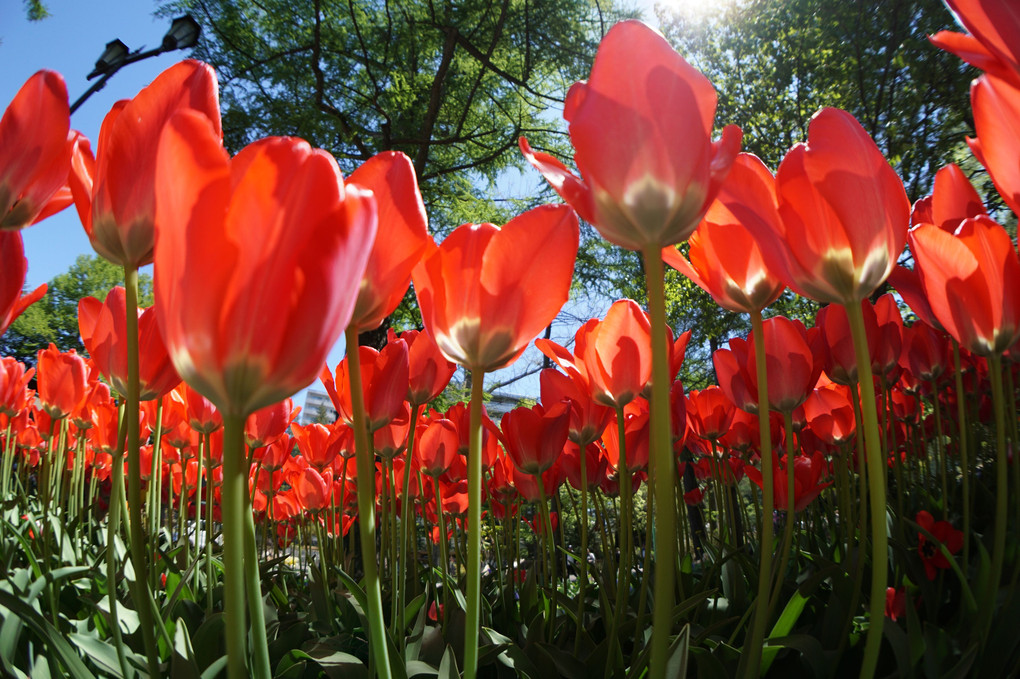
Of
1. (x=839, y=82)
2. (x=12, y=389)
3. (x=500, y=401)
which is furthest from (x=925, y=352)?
(x=500, y=401)

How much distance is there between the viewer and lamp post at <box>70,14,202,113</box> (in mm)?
5367

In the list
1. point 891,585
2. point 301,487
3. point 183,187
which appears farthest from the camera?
point 301,487

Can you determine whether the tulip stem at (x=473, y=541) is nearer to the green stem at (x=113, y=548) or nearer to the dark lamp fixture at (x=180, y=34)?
the green stem at (x=113, y=548)

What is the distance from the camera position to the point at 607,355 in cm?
97

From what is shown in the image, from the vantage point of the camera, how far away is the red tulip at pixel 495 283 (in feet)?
2.05

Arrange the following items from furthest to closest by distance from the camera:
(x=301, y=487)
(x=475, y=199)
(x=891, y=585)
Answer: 1. (x=475, y=199)
2. (x=301, y=487)
3. (x=891, y=585)

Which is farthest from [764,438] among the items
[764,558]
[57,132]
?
[57,132]

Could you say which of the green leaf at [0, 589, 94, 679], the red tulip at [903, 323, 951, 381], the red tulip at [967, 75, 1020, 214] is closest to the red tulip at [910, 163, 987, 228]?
the red tulip at [967, 75, 1020, 214]

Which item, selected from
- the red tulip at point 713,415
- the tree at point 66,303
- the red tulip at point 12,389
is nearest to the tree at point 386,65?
the red tulip at point 12,389

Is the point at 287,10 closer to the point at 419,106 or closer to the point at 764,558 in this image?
the point at 419,106

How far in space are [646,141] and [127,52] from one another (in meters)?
6.54

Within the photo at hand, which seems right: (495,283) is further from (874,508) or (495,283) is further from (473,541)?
(874,508)

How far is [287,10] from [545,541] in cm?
941

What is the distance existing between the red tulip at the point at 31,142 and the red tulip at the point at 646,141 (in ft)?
1.78
